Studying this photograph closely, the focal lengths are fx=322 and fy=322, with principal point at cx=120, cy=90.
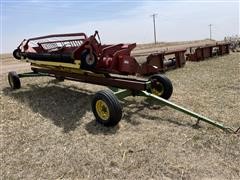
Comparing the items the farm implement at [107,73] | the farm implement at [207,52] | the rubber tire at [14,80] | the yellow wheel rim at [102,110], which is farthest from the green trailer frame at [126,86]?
the farm implement at [207,52]

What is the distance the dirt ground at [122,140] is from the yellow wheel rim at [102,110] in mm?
177

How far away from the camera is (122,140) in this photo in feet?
14.8

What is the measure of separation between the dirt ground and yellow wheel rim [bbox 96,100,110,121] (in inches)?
7.0

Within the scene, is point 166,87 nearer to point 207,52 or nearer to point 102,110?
point 102,110

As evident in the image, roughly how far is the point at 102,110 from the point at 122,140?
0.80 m

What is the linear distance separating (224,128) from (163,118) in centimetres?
112

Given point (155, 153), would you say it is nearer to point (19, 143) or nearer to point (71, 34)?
point (19, 143)

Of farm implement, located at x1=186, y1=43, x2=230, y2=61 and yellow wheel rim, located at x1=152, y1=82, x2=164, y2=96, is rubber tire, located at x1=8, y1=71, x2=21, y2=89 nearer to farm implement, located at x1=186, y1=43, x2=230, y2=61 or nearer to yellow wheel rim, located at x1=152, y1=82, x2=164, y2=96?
yellow wheel rim, located at x1=152, y1=82, x2=164, y2=96

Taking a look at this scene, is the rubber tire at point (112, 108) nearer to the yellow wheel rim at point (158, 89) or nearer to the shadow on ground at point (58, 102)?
the shadow on ground at point (58, 102)

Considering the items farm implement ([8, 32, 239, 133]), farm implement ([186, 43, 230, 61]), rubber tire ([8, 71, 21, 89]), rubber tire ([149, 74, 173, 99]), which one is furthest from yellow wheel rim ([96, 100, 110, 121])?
farm implement ([186, 43, 230, 61])

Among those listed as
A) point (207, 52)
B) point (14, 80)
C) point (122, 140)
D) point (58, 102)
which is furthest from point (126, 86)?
point (207, 52)

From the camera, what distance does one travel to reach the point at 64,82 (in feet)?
29.7

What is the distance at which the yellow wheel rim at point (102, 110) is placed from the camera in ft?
16.4

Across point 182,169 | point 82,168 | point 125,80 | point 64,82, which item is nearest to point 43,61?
point 64,82
